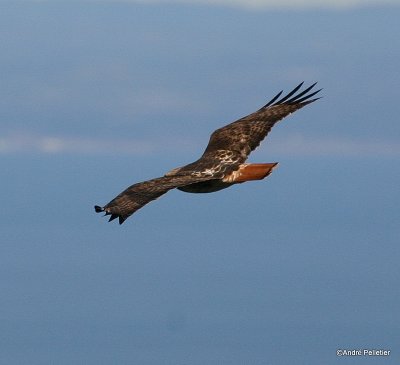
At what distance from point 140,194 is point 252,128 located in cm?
635

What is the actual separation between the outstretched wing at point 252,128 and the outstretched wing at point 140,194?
100 inches

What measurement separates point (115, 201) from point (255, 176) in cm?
399

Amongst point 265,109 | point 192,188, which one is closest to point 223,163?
point 192,188

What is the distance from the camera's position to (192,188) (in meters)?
32.5

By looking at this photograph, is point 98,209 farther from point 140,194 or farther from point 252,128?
point 252,128

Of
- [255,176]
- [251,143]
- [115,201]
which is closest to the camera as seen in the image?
[115,201]

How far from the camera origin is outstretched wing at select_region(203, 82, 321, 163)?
113 feet

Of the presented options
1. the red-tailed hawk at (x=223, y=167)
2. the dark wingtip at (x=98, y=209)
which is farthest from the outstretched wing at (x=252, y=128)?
the dark wingtip at (x=98, y=209)

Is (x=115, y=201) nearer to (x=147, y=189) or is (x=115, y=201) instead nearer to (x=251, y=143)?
(x=147, y=189)

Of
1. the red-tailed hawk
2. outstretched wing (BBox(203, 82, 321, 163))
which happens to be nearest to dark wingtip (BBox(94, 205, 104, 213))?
the red-tailed hawk

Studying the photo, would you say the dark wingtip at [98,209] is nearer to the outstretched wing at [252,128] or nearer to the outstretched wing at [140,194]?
the outstretched wing at [140,194]

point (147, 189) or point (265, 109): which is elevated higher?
point (265, 109)

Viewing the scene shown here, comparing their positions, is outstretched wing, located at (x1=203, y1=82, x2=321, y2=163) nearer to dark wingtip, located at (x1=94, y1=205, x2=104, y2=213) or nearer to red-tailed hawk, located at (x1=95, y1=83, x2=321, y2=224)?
red-tailed hawk, located at (x1=95, y1=83, x2=321, y2=224)

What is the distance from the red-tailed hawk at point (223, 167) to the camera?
29328 millimetres
